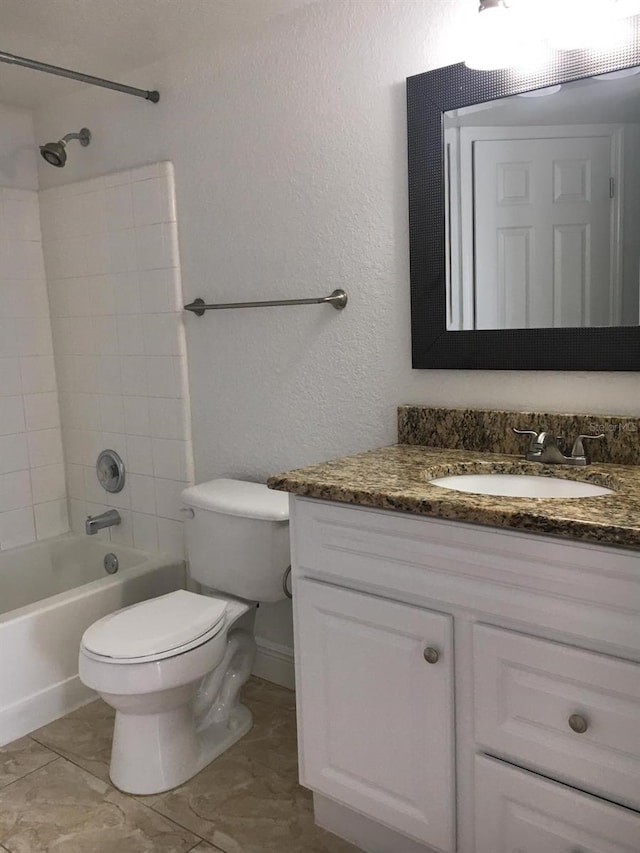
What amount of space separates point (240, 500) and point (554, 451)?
907 mm

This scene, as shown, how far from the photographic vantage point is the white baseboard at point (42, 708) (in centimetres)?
222

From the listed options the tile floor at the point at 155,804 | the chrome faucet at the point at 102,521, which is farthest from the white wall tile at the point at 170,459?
the tile floor at the point at 155,804

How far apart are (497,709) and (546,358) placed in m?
0.80

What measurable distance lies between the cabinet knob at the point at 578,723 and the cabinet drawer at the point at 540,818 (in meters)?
0.12

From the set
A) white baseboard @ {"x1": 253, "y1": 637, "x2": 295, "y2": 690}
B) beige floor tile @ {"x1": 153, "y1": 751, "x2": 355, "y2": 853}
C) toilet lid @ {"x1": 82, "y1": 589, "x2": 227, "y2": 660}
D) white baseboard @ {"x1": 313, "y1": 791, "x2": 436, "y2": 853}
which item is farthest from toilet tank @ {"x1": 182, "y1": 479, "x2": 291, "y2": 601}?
white baseboard @ {"x1": 313, "y1": 791, "x2": 436, "y2": 853}

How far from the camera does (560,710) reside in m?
1.31

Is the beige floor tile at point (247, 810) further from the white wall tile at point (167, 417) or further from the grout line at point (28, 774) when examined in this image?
the white wall tile at point (167, 417)

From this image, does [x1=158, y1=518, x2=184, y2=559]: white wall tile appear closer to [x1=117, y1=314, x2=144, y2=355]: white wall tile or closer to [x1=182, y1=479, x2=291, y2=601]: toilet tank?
[x1=182, y1=479, x2=291, y2=601]: toilet tank

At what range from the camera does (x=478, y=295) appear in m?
1.85

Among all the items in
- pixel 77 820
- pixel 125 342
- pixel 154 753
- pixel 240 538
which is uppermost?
pixel 125 342

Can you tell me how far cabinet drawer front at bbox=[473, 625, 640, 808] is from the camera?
49.0 inches

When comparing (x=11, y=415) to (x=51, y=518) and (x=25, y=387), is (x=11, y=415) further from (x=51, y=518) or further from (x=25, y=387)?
(x=51, y=518)

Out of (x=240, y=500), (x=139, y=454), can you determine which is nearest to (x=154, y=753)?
(x=240, y=500)

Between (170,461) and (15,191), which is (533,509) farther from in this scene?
(15,191)
